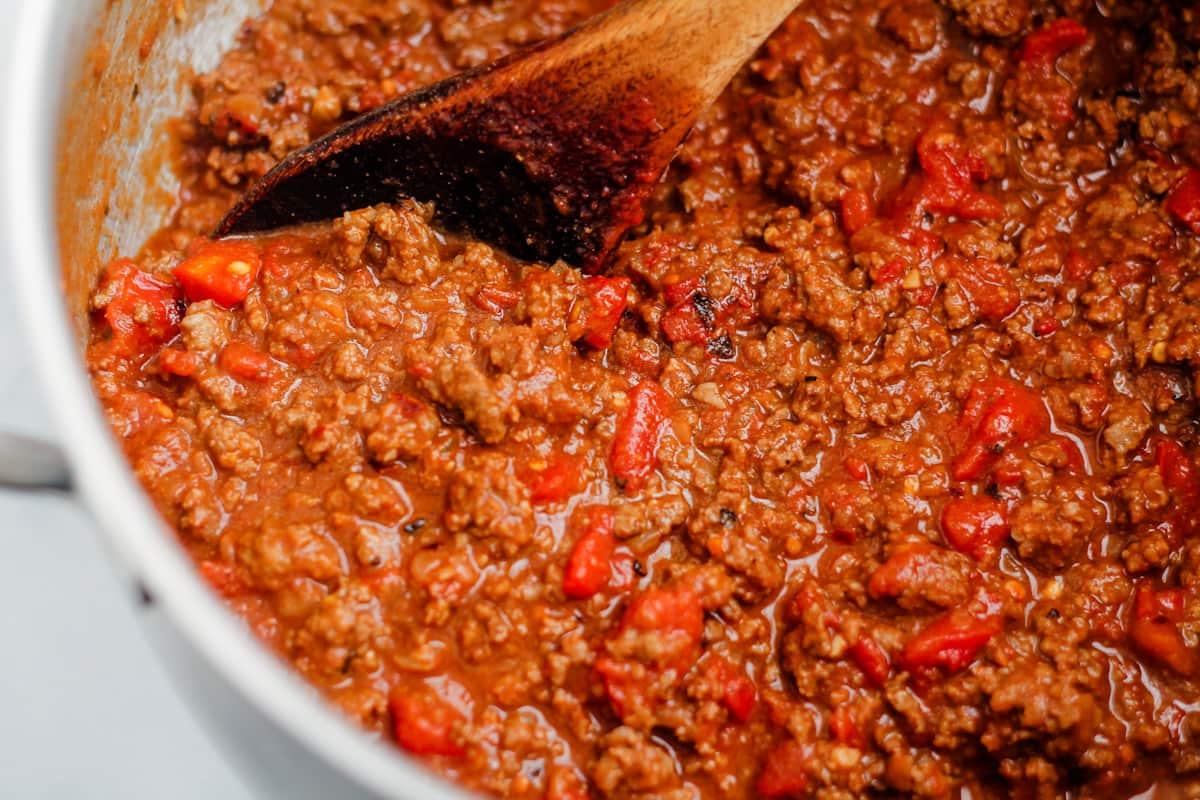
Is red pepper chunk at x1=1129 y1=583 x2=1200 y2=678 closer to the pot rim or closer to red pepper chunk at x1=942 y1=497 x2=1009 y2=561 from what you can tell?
red pepper chunk at x1=942 y1=497 x2=1009 y2=561

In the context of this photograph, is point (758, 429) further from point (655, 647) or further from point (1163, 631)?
point (1163, 631)

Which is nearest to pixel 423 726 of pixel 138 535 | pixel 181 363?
pixel 138 535

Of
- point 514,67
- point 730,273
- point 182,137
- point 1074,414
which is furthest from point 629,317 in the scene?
point 182,137

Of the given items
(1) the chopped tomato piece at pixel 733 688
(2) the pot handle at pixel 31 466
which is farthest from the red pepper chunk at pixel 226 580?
(1) the chopped tomato piece at pixel 733 688

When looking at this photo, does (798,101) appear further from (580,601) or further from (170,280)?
(170,280)

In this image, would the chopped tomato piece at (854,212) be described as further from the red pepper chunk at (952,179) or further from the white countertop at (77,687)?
the white countertop at (77,687)

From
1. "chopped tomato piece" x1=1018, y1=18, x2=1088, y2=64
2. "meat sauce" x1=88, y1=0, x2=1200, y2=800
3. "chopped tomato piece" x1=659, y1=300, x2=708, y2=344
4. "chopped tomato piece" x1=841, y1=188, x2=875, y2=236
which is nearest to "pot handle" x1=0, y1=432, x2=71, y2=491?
"meat sauce" x1=88, y1=0, x2=1200, y2=800
